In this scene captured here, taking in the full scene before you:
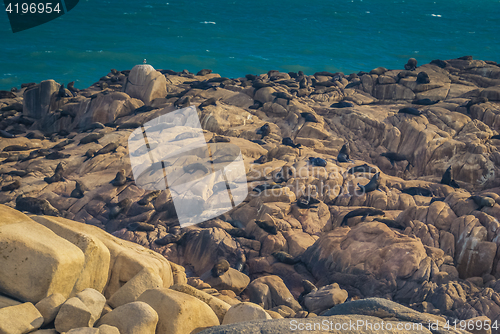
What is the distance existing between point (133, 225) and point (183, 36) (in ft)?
155

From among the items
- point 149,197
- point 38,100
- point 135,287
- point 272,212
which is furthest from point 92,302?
point 38,100

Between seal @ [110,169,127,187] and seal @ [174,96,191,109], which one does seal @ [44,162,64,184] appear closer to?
seal @ [110,169,127,187]

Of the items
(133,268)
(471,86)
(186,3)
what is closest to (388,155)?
(471,86)

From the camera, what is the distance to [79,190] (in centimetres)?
1408

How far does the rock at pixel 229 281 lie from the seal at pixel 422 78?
18.4m

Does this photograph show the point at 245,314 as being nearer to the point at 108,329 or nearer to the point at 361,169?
the point at 108,329

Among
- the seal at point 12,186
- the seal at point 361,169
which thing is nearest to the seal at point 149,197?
the seal at point 12,186

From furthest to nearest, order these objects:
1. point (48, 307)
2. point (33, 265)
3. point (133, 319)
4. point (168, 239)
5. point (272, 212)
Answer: point (272, 212) < point (168, 239) < point (33, 265) < point (133, 319) < point (48, 307)

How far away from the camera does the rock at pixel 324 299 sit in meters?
8.92

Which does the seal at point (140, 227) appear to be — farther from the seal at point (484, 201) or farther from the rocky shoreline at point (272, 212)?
the seal at point (484, 201)

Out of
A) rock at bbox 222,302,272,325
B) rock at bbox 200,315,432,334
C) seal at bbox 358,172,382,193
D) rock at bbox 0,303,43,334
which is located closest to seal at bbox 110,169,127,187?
seal at bbox 358,172,382,193

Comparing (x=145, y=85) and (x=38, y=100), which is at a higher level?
(x=145, y=85)

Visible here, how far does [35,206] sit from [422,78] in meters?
21.7

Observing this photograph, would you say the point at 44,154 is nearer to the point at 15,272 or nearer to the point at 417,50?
the point at 15,272
